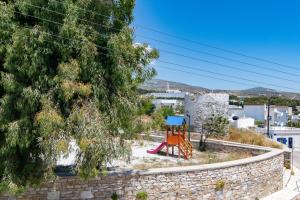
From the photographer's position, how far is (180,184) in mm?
12430

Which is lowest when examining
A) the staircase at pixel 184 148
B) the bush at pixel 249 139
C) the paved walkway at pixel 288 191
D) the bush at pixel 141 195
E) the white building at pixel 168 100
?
the paved walkway at pixel 288 191

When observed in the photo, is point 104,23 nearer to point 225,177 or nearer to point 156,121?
point 156,121

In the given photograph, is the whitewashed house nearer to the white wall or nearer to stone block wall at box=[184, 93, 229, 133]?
the white wall

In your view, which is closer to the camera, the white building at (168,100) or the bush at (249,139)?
the bush at (249,139)

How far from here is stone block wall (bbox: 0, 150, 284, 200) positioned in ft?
36.0

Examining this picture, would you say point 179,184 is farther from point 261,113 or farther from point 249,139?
point 261,113

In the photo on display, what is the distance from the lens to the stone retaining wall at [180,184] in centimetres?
1100

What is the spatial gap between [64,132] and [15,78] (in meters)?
1.93

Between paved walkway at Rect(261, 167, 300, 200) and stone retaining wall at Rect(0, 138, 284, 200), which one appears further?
paved walkway at Rect(261, 167, 300, 200)

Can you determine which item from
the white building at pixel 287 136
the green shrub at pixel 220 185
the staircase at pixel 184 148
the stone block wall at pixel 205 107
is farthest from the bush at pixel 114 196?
the white building at pixel 287 136

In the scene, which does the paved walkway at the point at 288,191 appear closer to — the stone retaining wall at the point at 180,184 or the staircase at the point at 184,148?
the stone retaining wall at the point at 180,184

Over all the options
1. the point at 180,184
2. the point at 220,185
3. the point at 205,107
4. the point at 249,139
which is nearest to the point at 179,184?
the point at 180,184

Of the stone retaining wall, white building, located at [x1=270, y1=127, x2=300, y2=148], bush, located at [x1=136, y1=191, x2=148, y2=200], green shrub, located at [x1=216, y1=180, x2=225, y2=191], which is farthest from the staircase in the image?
white building, located at [x1=270, y1=127, x2=300, y2=148]

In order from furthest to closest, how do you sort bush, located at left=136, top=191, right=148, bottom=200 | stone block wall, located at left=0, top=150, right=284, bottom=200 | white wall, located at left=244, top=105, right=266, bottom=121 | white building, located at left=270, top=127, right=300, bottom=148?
white wall, located at left=244, top=105, right=266, bottom=121
white building, located at left=270, top=127, right=300, bottom=148
bush, located at left=136, top=191, right=148, bottom=200
stone block wall, located at left=0, top=150, right=284, bottom=200
